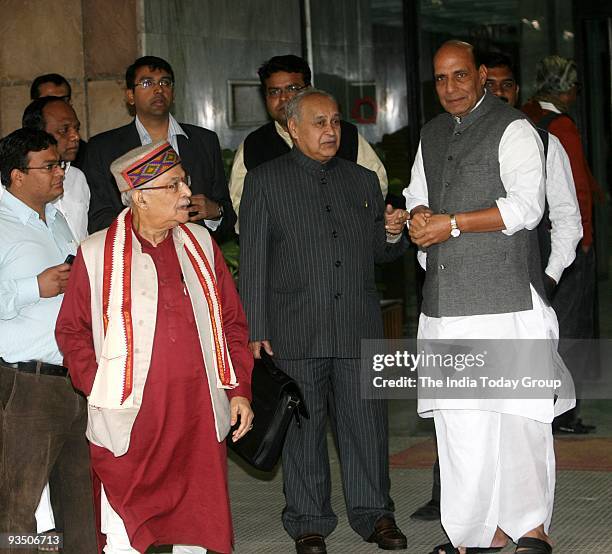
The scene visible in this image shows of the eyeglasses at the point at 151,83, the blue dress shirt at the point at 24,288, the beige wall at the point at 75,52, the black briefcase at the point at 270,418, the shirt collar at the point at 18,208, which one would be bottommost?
the black briefcase at the point at 270,418

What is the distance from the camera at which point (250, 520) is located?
6.83 meters

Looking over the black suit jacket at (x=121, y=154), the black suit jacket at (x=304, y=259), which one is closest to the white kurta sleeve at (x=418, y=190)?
the black suit jacket at (x=304, y=259)

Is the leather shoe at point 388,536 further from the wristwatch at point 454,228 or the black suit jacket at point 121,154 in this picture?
the black suit jacket at point 121,154

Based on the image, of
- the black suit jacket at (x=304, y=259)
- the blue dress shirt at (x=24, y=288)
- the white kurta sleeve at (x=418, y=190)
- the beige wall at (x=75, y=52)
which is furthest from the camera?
the beige wall at (x=75, y=52)

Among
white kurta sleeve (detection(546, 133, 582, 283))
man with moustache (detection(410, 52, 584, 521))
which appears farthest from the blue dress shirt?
white kurta sleeve (detection(546, 133, 582, 283))

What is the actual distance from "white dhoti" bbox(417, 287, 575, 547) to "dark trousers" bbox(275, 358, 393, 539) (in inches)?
20.8

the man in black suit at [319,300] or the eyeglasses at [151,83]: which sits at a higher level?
the eyeglasses at [151,83]

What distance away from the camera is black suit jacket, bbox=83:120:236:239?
21.2 ft

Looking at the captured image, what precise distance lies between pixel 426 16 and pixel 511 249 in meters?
4.16

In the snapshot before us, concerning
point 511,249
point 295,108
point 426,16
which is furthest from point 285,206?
point 426,16

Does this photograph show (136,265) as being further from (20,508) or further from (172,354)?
(20,508)

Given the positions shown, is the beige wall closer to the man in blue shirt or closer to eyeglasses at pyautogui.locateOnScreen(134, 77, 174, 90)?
eyeglasses at pyautogui.locateOnScreen(134, 77, 174, 90)

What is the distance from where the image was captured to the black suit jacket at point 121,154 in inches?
255

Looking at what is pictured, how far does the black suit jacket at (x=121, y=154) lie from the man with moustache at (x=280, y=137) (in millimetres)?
118
